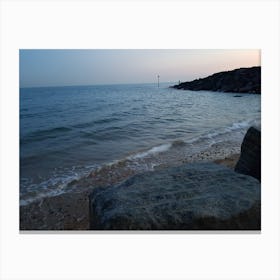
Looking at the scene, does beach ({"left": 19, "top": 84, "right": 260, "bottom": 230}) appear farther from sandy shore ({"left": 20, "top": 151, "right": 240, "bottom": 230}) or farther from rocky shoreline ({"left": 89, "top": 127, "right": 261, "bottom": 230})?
rocky shoreline ({"left": 89, "top": 127, "right": 261, "bottom": 230})

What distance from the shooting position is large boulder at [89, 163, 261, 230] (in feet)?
9.70

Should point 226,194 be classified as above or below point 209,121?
below

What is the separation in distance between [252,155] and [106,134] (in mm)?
4509

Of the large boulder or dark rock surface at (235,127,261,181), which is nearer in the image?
the large boulder

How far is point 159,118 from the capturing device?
9.11 metres

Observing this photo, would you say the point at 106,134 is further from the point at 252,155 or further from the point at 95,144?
the point at 252,155

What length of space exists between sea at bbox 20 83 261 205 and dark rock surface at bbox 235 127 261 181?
174 mm

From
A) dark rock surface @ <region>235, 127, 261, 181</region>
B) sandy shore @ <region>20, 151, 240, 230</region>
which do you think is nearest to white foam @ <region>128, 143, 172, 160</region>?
sandy shore @ <region>20, 151, 240, 230</region>

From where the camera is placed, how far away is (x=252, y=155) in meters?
3.83

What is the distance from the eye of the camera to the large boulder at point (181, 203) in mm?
2957
